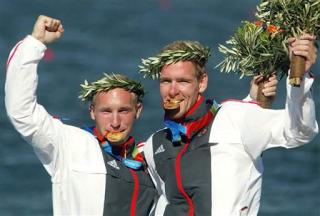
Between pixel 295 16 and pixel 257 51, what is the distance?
46 centimetres

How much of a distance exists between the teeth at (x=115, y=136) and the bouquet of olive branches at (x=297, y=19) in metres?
1.21

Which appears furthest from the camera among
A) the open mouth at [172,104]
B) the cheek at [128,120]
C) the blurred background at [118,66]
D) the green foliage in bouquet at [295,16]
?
the blurred background at [118,66]

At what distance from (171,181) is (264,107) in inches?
28.5

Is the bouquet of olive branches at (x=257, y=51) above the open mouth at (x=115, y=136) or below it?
above

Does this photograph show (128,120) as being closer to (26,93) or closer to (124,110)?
(124,110)

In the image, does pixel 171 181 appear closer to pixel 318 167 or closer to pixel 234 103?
pixel 234 103

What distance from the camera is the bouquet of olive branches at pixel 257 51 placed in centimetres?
805

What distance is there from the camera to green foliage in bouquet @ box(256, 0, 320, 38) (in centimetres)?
771

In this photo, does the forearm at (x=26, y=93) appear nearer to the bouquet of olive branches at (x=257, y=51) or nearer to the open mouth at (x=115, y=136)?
the open mouth at (x=115, y=136)

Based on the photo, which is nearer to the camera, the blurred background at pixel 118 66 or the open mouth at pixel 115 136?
the open mouth at pixel 115 136

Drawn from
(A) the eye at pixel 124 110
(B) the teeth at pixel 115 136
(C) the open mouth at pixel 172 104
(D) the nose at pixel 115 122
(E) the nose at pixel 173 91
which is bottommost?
(B) the teeth at pixel 115 136

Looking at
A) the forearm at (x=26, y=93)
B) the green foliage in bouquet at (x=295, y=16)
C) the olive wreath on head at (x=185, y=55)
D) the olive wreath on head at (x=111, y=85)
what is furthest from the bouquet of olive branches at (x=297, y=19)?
the forearm at (x=26, y=93)

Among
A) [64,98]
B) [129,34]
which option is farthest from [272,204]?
[129,34]

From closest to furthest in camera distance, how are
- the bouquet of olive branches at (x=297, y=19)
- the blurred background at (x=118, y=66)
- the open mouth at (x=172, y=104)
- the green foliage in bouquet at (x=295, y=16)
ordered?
the bouquet of olive branches at (x=297, y=19), the green foliage in bouquet at (x=295, y=16), the open mouth at (x=172, y=104), the blurred background at (x=118, y=66)
